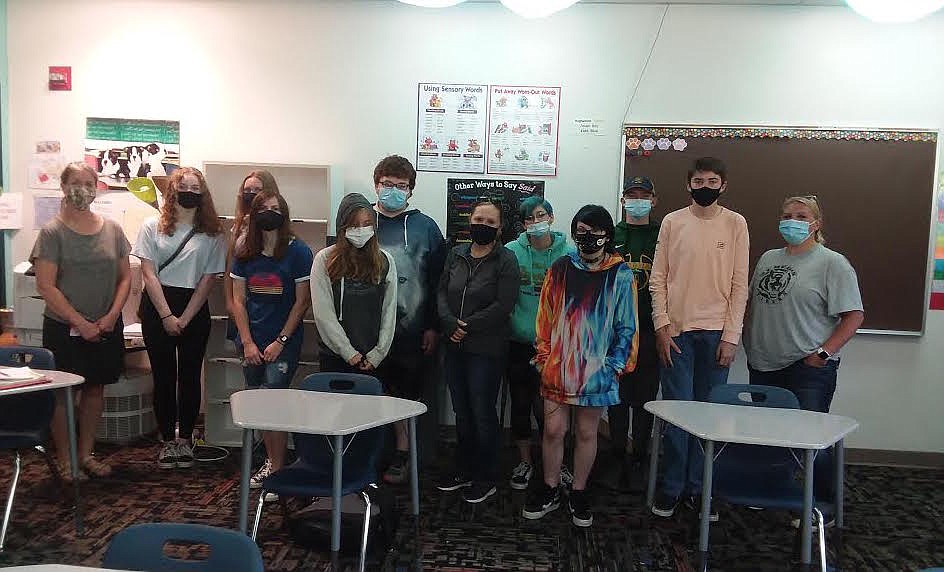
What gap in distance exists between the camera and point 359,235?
3.35m

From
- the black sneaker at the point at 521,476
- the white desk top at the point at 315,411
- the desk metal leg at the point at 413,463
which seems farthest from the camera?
the black sneaker at the point at 521,476

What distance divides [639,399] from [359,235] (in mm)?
1802

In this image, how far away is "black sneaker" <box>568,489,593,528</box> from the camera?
3.22 m

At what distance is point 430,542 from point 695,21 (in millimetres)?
3515

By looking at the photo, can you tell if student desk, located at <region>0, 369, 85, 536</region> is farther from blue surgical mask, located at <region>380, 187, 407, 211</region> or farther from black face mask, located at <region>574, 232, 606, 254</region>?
black face mask, located at <region>574, 232, 606, 254</region>

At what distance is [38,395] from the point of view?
3102mm

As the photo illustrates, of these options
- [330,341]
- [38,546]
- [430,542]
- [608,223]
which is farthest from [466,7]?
[38,546]

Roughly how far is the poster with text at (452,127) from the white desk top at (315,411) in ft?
6.96

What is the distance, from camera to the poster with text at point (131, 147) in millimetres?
4625

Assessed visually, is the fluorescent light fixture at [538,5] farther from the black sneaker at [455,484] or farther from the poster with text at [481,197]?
the black sneaker at [455,484]

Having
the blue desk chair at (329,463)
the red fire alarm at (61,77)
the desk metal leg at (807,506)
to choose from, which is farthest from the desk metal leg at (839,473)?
the red fire alarm at (61,77)

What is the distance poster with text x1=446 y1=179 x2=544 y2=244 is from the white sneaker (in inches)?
70.3

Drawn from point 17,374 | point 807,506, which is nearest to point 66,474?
point 17,374

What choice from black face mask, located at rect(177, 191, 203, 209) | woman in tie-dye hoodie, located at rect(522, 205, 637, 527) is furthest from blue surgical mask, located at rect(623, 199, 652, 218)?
black face mask, located at rect(177, 191, 203, 209)
